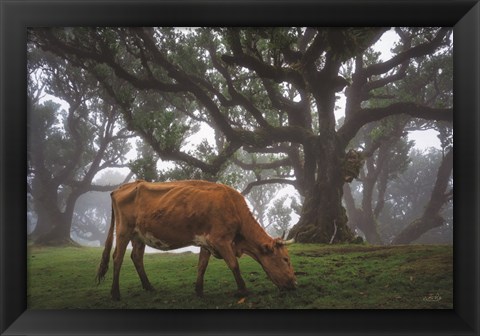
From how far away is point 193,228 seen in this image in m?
4.80

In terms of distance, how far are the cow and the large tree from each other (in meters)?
0.39

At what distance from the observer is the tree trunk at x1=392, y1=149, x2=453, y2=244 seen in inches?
188

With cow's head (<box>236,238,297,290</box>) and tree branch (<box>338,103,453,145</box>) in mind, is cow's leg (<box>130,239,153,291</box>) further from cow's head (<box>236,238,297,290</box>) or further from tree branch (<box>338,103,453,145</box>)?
tree branch (<box>338,103,453,145</box>)

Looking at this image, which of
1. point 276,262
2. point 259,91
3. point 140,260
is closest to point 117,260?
point 140,260

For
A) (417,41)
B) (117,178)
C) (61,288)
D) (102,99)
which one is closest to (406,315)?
(417,41)

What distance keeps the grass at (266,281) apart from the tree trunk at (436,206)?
236 millimetres

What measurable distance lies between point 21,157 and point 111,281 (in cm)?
182

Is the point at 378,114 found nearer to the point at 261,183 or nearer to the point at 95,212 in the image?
the point at 261,183

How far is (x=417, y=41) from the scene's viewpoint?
4.83m

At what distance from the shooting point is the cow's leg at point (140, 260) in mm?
4836

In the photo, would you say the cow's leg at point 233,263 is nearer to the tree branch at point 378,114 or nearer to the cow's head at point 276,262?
the cow's head at point 276,262

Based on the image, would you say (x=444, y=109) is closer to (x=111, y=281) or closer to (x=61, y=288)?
(x=111, y=281)

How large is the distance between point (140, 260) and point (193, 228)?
78 centimetres

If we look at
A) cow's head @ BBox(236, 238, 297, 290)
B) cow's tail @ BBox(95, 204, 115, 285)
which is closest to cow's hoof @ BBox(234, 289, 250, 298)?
cow's head @ BBox(236, 238, 297, 290)
